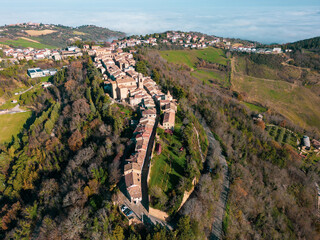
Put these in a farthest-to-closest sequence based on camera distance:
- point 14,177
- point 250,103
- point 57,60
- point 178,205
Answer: point 57,60, point 250,103, point 14,177, point 178,205

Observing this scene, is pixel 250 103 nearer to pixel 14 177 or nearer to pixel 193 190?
pixel 193 190

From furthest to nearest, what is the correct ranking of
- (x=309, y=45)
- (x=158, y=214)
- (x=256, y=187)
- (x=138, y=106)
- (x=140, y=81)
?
(x=309, y=45)
(x=140, y=81)
(x=138, y=106)
(x=256, y=187)
(x=158, y=214)

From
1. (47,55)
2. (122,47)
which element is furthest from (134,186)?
(122,47)

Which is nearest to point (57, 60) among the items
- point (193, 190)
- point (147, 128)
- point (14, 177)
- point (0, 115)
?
point (0, 115)

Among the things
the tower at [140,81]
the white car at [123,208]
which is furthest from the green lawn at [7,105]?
the white car at [123,208]

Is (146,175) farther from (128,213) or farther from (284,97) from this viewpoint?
(284,97)

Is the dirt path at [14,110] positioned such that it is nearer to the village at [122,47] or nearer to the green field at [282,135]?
the village at [122,47]
